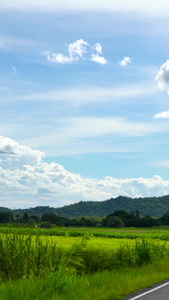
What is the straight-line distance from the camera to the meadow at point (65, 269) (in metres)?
11.6

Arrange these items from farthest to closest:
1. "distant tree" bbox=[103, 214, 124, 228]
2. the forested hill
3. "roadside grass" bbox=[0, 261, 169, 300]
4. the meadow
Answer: the forested hill
"distant tree" bbox=[103, 214, 124, 228]
the meadow
"roadside grass" bbox=[0, 261, 169, 300]

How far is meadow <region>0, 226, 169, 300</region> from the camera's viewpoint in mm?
11594

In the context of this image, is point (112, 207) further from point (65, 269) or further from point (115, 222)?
point (65, 269)

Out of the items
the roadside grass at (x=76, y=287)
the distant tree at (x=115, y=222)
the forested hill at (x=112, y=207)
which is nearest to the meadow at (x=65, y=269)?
the roadside grass at (x=76, y=287)

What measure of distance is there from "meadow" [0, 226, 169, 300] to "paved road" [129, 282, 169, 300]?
550 millimetres

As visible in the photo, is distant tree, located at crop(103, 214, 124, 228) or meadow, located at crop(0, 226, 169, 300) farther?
distant tree, located at crop(103, 214, 124, 228)

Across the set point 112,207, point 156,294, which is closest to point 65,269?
point 156,294

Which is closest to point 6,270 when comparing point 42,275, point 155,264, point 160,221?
point 42,275

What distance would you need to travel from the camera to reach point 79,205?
180 metres

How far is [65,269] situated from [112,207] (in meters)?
156

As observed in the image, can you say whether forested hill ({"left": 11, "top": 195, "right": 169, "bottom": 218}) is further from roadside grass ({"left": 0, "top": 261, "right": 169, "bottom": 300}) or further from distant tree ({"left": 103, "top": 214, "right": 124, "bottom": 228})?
roadside grass ({"left": 0, "top": 261, "right": 169, "bottom": 300})

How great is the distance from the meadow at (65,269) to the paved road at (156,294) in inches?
21.7

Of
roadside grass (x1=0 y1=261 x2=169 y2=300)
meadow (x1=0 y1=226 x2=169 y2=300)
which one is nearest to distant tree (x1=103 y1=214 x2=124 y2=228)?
meadow (x1=0 y1=226 x2=169 y2=300)

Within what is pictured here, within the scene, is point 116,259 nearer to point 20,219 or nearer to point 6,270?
point 6,270
